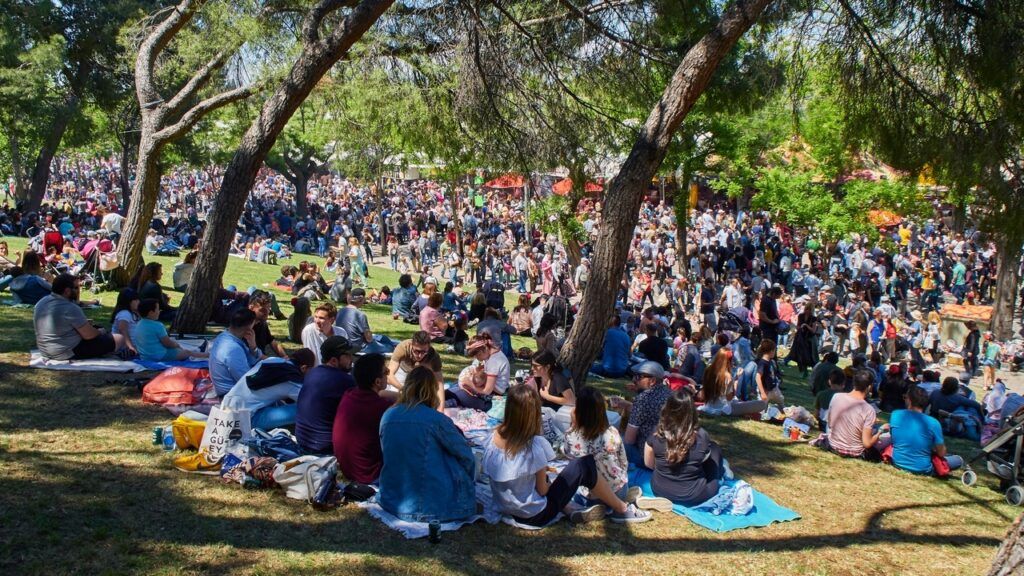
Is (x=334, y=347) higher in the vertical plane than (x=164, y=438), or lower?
higher

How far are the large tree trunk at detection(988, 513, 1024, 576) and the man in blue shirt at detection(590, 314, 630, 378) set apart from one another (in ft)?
26.5

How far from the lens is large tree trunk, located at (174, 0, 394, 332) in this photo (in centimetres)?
902

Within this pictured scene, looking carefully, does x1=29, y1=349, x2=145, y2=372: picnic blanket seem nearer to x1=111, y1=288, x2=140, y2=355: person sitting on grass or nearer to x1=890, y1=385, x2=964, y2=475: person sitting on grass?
x1=111, y1=288, x2=140, y2=355: person sitting on grass

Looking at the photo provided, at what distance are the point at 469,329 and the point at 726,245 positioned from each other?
1558 centimetres

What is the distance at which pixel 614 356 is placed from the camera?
443 inches

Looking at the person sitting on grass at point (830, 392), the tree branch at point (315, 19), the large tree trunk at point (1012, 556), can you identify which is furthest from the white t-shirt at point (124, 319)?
the large tree trunk at point (1012, 556)

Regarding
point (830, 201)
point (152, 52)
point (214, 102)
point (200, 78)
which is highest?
point (830, 201)

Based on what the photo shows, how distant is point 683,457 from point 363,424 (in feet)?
7.35

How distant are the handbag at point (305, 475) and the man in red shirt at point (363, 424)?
0.19 metres

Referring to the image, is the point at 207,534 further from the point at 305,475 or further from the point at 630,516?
the point at 630,516

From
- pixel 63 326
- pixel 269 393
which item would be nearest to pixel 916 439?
pixel 269 393

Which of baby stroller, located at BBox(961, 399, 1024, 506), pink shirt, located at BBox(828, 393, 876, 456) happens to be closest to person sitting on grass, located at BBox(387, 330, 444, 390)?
pink shirt, located at BBox(828, 393, 876, 456)

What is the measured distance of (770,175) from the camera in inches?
942

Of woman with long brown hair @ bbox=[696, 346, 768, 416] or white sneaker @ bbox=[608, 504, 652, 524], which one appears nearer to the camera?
white sneaker @ bbox=[608, 504, 652, 524]
